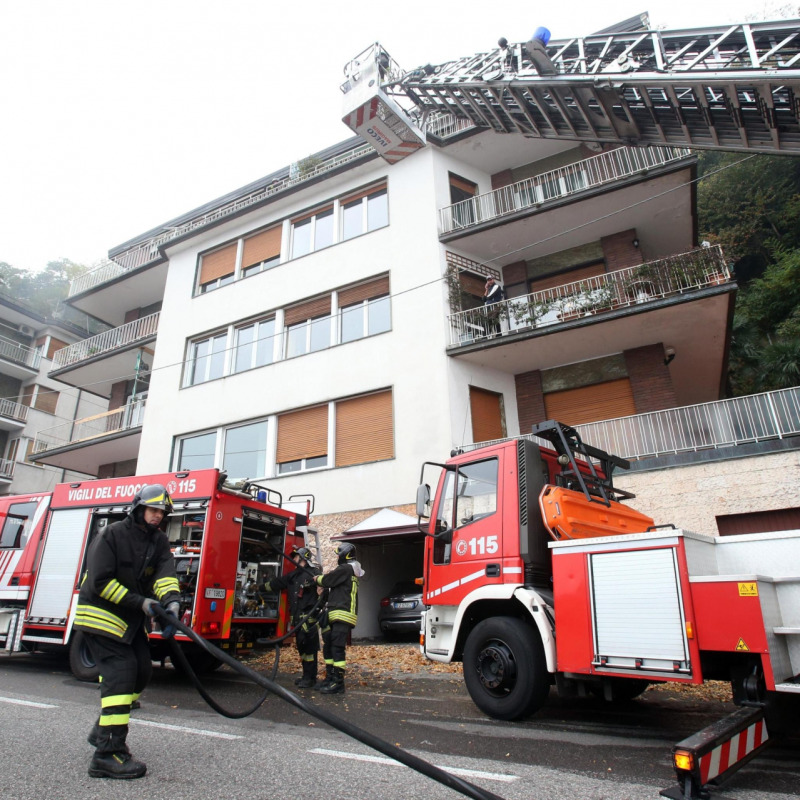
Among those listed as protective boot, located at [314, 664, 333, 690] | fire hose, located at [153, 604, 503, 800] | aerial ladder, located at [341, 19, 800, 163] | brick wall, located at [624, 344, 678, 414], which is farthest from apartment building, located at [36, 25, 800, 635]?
fire hose, located at [153, 604, 503, 800]

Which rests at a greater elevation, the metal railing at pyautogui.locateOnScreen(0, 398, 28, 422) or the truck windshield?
the metal railing at pyautogui.locateOnScreen(0, 398, 28, 422)

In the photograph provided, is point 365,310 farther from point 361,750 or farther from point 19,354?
point 19,354

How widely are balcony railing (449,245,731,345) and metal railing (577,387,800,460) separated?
2.56 m

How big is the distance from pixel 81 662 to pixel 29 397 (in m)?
26.7

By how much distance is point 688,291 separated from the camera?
40.2 ft

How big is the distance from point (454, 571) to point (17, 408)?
2976 cm

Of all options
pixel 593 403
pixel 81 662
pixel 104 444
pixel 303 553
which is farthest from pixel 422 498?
pixel 104 444

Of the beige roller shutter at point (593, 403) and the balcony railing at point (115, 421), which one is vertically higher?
the balcony railing at point (115, 421)

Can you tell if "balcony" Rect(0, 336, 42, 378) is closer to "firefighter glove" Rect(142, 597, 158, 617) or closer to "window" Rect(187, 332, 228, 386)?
"window" Rect(187, 332, 228, 386)

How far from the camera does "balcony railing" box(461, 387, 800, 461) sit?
33.8 feet

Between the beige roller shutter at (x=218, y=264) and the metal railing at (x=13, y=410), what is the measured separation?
15.2m

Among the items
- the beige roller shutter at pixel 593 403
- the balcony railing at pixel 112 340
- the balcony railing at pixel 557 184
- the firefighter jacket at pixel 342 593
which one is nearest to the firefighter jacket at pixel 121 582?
the firefighter jacket at pixel 342 593

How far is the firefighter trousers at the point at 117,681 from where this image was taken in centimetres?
342

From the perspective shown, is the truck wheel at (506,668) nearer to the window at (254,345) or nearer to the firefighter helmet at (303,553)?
the firefighter helmet at (303,553)
